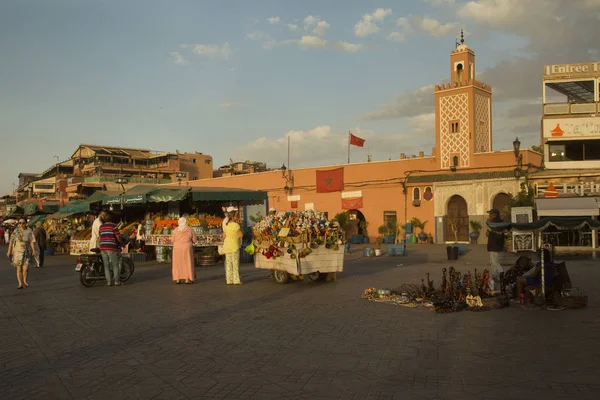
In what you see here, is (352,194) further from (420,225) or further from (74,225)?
(74,225)

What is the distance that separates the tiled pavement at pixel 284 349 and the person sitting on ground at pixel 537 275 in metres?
0.84

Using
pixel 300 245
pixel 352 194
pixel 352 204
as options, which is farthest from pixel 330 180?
pixel 300 245

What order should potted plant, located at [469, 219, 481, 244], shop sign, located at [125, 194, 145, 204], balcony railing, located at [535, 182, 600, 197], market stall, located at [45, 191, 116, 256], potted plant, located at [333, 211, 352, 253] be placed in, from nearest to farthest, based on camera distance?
shop sign, located at [125, 194, 145, 204], market stall, located at [45, 191, 116, 256], balcony railing, located at [535, 182, 600, 197], potted plant, located at [469, 219, 481, 244], potted plant, located at [333, 211, 352, 253]

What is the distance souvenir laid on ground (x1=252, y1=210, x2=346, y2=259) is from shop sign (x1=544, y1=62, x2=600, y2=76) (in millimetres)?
21186

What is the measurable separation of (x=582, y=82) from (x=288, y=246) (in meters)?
23.9

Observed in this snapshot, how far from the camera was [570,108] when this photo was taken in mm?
29297

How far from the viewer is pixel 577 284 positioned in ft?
44.4

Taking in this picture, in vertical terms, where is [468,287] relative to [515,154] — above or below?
below

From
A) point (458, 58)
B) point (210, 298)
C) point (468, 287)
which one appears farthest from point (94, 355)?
point (458, 58)

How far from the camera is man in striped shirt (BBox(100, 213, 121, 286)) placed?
14.2 metres

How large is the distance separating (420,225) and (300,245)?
2369cm

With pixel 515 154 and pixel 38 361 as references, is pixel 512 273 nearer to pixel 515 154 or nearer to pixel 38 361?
pixel 38 361

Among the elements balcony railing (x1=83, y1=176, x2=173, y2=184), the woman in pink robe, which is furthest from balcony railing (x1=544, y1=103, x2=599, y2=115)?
balcony railing (x1=83, y1=176, x2=173, y2=184)

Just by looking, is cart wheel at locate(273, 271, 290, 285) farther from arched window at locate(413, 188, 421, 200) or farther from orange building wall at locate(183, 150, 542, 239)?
arched window at locate(413, 188, 421, 200)
